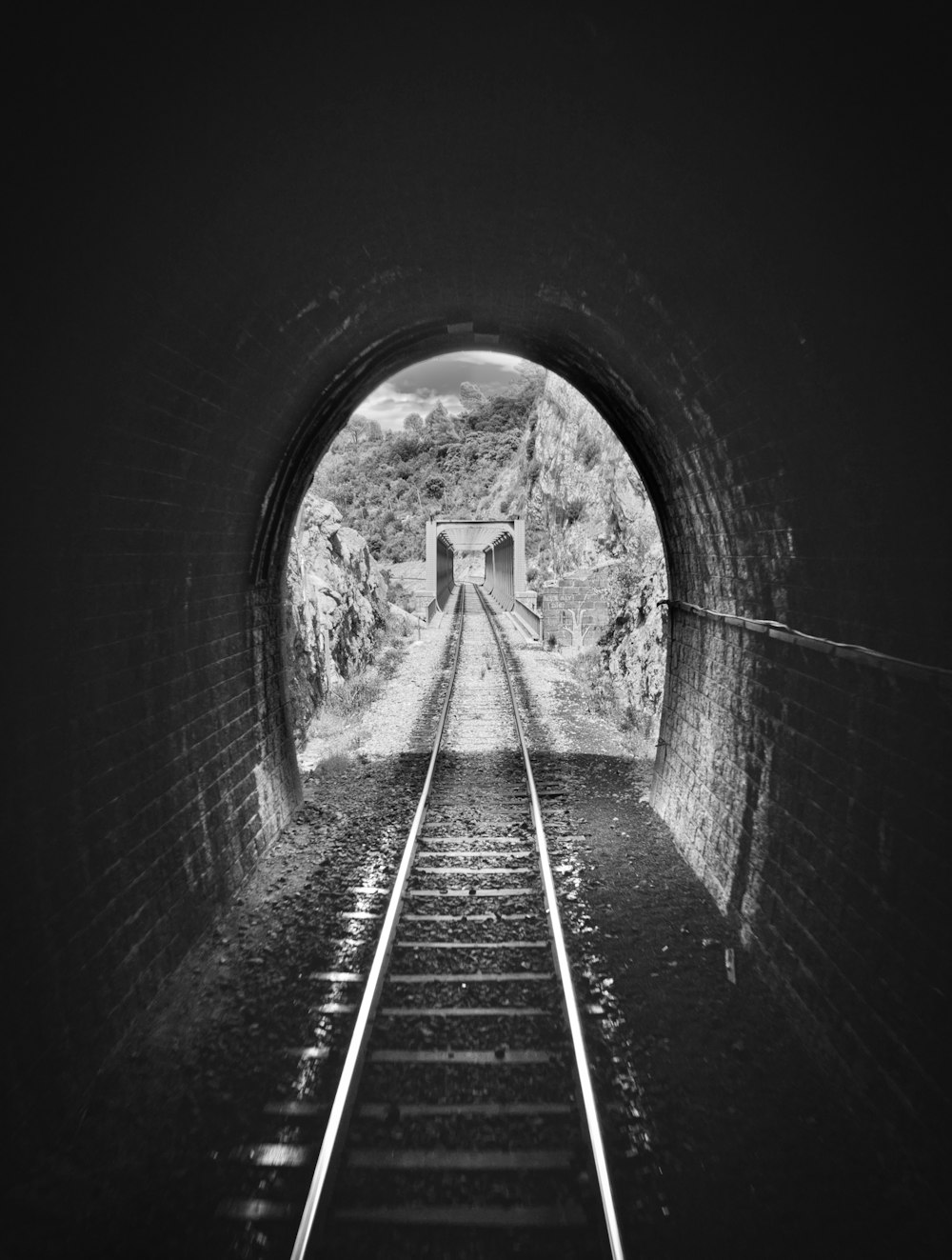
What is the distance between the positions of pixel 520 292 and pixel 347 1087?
6086mm

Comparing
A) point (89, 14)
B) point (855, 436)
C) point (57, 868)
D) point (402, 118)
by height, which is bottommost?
point (57, 868)

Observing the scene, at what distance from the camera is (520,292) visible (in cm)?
709

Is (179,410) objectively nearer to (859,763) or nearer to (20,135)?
(20,135)

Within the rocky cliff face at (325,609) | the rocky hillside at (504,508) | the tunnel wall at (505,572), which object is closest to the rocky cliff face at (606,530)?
the rocky hillside at (504,508)

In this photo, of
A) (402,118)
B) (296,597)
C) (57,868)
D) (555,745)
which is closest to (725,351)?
(402,118)

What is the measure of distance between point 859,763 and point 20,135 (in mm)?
4751

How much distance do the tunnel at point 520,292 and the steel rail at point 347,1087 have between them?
1383 mm

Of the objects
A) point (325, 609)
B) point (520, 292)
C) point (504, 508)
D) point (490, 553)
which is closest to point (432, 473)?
point (504, 508)

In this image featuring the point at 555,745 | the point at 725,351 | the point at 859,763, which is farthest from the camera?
the point at 555,745

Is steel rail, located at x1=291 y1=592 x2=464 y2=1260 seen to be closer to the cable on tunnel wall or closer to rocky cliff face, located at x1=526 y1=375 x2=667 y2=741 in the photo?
the cable on tunnel wall

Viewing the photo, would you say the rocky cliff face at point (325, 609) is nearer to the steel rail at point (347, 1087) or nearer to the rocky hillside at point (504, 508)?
the rocky hillside at point (504, 508)

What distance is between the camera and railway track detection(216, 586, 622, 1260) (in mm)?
3477

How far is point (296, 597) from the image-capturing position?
49.1ft

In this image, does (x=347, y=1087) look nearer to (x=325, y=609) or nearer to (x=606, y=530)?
(x=325, y=609)
